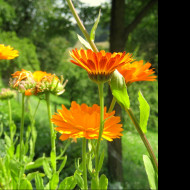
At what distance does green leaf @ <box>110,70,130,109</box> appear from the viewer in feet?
0.66

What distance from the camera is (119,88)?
202mm

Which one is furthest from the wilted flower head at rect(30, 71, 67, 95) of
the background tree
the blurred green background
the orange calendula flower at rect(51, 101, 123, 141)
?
the background tree

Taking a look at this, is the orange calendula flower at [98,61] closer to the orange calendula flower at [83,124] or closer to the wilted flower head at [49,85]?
the orange calendula flower at [83,124]

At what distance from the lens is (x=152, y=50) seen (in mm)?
1718

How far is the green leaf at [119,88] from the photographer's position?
0.20 metres

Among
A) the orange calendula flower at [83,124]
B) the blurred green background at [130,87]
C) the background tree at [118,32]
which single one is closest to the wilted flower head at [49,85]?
the orange calendula flower at [83,124]

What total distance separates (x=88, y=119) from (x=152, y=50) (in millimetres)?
1553

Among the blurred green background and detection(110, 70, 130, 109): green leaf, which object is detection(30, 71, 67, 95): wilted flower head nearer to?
detection(110, 70, 130, 109): green leaf

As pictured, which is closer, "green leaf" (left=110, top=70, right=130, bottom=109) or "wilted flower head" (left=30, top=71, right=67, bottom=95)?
"green leaf" (left=110, top=70, right=130, bottom=109)

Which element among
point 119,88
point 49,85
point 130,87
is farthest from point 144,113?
point 130,87

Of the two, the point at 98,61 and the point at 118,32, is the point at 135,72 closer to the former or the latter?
the point at 98,61
